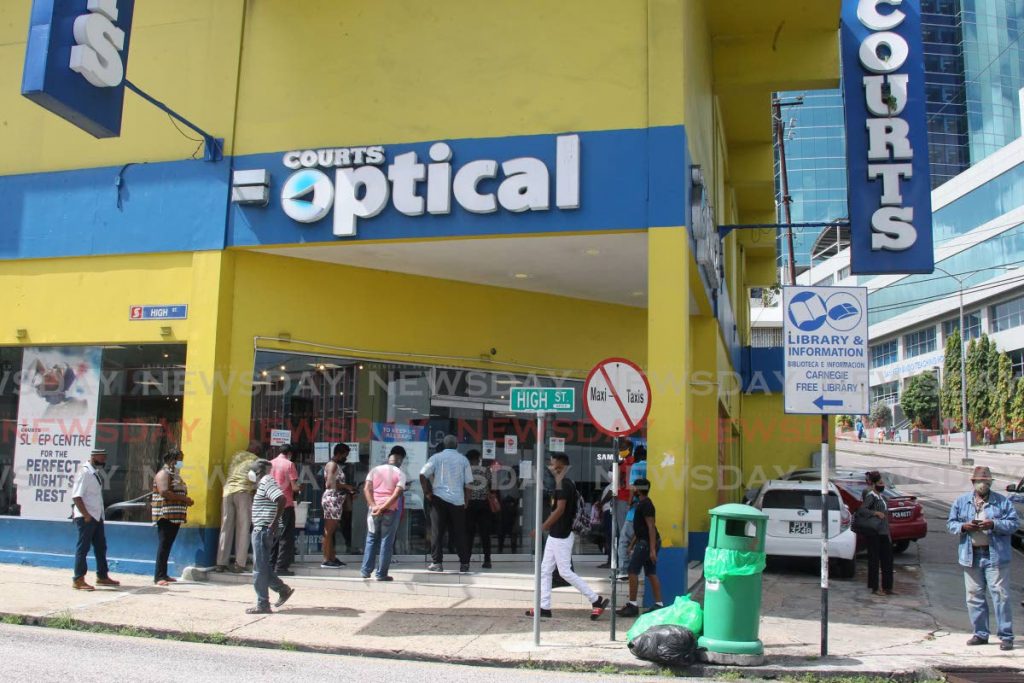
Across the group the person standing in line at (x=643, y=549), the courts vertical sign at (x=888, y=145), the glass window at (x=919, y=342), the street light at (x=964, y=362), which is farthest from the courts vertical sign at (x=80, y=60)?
the glass window at (x=919, y=342)

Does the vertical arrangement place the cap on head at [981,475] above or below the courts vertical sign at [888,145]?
below

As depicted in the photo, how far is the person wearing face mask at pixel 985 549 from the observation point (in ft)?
29.3

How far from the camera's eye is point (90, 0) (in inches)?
423

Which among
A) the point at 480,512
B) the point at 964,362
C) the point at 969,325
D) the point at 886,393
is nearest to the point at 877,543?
the point at 480,512

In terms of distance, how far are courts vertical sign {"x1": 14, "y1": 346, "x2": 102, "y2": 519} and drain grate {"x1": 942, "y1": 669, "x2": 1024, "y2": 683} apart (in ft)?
36.4

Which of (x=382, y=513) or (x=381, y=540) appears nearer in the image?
(x=382, y=513)

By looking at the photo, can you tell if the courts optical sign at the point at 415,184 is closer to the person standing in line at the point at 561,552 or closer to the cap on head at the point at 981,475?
the person standing in line at the point at 561,552

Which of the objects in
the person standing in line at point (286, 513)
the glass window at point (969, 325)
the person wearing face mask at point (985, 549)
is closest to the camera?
the person wearing face mask at point (985, 549)

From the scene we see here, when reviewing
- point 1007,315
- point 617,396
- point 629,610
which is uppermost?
point 1007,315

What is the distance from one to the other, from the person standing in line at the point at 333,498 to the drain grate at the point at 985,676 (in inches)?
297

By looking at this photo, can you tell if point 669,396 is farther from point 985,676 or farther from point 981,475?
point 985,676

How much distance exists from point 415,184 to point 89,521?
19.1 feet

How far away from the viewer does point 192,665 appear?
24.6 feet

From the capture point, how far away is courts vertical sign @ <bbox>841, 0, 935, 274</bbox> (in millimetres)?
13523
